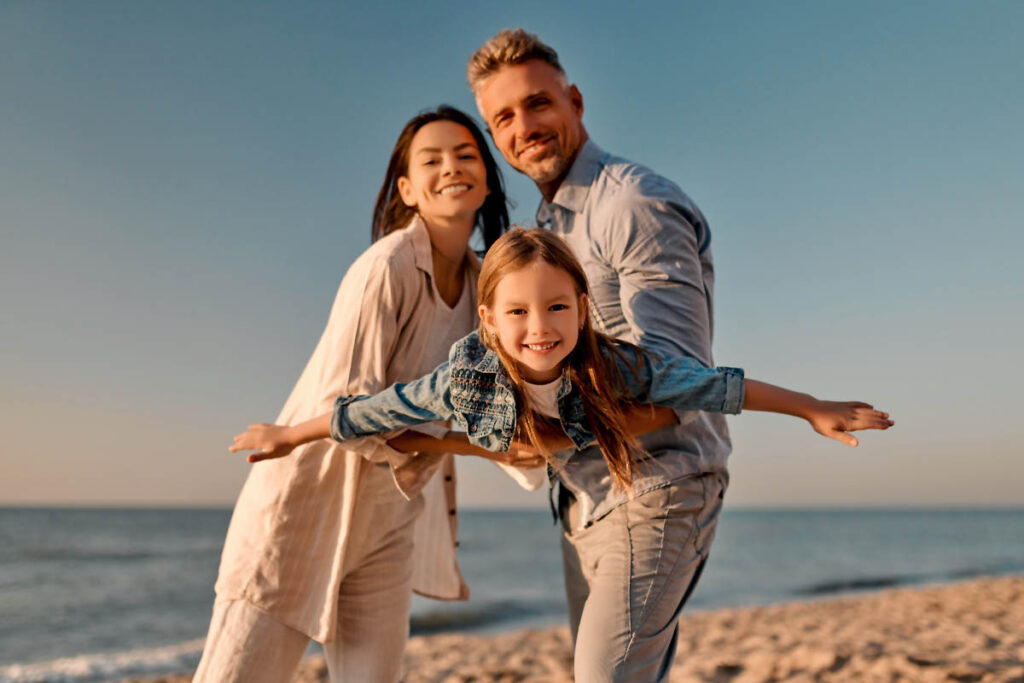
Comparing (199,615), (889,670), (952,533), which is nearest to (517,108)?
(889,670)

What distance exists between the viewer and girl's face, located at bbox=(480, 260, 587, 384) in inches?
75.5

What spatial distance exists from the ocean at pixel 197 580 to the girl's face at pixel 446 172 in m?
8.36

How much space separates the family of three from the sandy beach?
414 centimetres

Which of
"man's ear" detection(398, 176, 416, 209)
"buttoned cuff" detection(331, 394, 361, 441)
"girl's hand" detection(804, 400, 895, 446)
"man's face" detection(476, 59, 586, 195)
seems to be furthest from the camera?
"man's ear" detection(398, 176, 416, 209)

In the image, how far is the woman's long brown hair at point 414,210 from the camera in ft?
9.84

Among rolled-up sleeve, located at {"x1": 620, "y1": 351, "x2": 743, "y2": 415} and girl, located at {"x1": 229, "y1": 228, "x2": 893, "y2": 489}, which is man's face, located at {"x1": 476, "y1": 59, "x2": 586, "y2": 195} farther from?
rolled-up sleeve, located at {"x1": 620, "y1": 351, "x2": 743, "y2": 415}

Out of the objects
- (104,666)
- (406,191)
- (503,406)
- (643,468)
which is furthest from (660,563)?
(104,666)

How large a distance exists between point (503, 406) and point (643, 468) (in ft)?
1.64

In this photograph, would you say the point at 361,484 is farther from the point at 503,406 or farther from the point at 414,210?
the point at 414,210

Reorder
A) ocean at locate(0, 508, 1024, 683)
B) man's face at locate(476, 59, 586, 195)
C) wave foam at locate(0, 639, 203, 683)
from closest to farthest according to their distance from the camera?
1. man's face at locate(476, 59, 586, 195)
2. wave foam at locate(0, 639, 203, 683)
3. ocean at locate(0, 508, 1024, 683)

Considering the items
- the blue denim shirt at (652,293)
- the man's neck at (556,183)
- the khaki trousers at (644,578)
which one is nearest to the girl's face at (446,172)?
the man's neck at (556,183)

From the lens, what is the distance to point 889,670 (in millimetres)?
5645

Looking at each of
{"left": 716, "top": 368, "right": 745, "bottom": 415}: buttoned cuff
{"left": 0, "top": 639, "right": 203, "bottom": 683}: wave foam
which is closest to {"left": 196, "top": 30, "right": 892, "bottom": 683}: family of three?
{"left": 716, "top": 368, "right": 745, "bottom": 415}: buttoned cuff

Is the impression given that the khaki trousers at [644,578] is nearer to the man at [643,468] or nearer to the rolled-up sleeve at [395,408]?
the man at [643,468]
